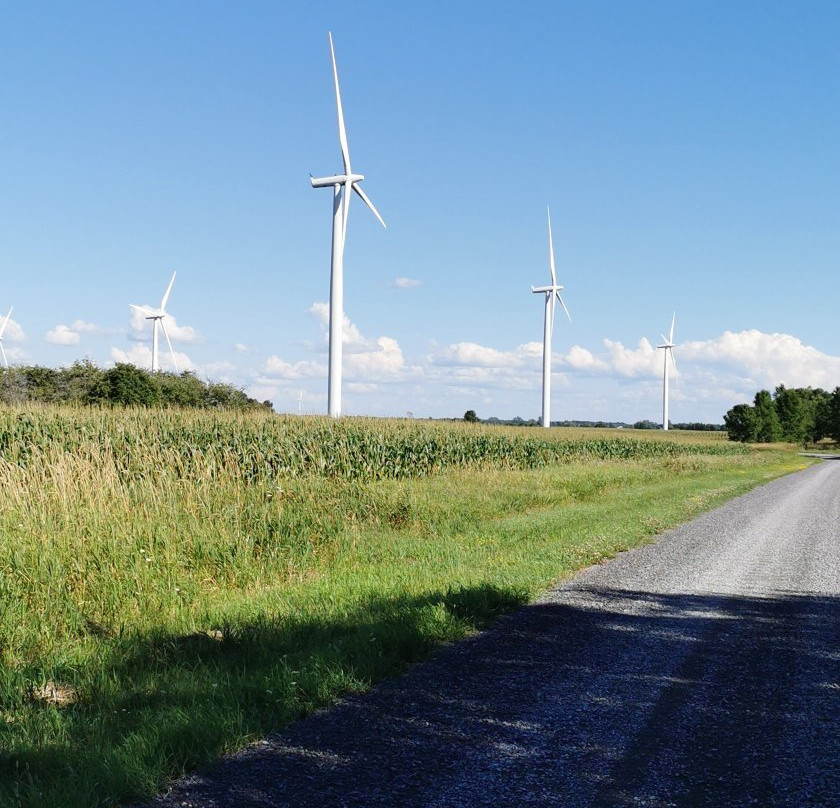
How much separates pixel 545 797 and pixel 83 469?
8939 mm

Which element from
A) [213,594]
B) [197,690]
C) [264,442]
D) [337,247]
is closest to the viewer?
[197,690]

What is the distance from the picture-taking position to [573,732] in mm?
4941

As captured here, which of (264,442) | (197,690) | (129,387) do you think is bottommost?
(197,690)

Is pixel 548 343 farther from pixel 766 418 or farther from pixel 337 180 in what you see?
pixel 766 418

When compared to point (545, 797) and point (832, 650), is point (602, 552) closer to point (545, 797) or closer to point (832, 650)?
point (832, 650)

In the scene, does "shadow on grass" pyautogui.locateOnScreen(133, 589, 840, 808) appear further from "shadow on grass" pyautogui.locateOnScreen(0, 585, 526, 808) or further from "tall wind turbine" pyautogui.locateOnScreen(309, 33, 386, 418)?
"tall wind turbine" pyautogui.locateOnScreen(309, 33, 386, 418)

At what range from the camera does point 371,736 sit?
4.84 meters

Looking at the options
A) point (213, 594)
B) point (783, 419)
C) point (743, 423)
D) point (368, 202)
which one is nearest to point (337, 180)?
point (368, 202)

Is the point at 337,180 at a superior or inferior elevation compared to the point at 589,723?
superior

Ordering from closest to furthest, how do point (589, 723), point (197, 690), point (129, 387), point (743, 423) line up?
point (589, 723) < point (197, 690) < point (129, 387) < point (743, 423)

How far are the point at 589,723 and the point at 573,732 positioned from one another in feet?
0.65

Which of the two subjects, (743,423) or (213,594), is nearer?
(213,594)

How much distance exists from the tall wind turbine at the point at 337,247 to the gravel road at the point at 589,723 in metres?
28.5

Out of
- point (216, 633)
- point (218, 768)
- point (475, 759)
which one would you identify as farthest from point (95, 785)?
point (216, 633)
